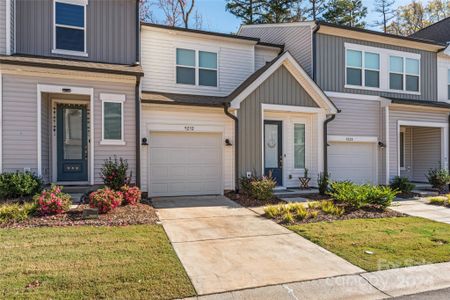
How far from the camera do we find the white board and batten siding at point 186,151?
11.2 m

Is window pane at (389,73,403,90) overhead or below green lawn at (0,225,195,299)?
overhead

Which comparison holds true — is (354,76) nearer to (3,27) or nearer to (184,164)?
(184,164)

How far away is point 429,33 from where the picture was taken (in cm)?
1966

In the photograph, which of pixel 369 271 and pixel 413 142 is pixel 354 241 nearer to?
pixel 369 271

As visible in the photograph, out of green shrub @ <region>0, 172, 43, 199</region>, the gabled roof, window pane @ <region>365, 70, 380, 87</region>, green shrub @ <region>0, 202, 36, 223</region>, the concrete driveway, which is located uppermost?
the gabled roof

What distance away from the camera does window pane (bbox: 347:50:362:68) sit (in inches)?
552

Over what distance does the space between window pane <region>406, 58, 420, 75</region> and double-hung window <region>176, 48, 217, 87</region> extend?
9009 mm

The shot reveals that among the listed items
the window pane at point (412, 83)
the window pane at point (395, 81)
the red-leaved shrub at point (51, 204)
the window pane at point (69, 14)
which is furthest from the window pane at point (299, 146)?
the window pane at point (69, 14)

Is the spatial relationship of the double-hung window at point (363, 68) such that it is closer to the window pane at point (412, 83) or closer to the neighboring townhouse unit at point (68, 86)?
the window pane at point (412, 83)

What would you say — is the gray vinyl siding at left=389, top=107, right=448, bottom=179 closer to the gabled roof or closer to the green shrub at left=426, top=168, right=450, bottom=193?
the green shrub at left=426, top=168, right=450, bottom=193

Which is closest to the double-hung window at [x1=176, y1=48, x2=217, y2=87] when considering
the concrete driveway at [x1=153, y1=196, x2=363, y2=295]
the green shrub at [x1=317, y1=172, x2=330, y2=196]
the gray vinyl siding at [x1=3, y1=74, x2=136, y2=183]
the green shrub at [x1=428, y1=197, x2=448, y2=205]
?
the gray vinyl siding at [x1=3, y1=74, x2=136, y2=183]

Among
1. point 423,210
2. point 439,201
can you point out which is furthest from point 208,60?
point 439,201

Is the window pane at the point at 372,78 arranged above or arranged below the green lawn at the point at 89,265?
above

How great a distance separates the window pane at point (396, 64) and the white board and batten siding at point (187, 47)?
6371mm
